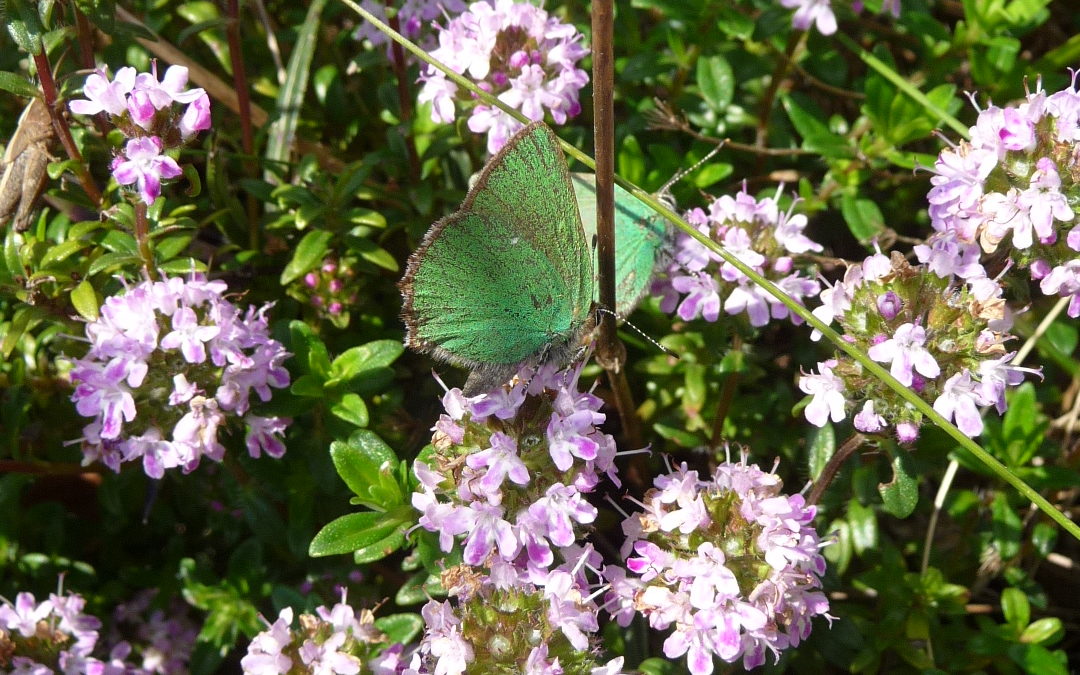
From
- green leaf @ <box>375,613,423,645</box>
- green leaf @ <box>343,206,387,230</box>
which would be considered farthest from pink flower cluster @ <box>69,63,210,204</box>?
green leaf @ <box>375,613,423,645</box>

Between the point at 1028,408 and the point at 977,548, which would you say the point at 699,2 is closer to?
the point at 1028,408

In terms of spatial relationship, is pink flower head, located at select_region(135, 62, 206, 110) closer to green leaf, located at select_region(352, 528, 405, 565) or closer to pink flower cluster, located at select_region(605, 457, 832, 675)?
green leaf, located at select_region(352, 528, 405, 565)

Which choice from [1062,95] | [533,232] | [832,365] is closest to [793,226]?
[832,365]

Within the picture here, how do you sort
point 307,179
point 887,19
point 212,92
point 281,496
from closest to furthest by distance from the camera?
1. point 281,496
2. point 307,179
3. point 212,92
4. point 887,19

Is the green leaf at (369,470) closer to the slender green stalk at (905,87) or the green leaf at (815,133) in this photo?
the green leaf at (815,133)

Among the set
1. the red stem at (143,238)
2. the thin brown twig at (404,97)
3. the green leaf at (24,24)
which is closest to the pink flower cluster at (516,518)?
the red stem at (143,238)

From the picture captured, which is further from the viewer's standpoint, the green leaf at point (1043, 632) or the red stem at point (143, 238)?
the green leaf at point (1043, 632)
